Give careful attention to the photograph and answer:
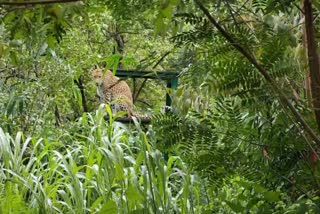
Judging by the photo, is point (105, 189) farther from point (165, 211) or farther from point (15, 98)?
point (15, 98)

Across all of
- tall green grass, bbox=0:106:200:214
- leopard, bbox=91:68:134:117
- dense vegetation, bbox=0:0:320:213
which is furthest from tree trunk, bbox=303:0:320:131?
leopard, bbox=91:68:134:117

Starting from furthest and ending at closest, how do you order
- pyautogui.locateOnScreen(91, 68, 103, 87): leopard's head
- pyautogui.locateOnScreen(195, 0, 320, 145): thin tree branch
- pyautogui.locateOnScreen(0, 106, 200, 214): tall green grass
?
pyautogui.locateOnScreen(91, 68, 103, 87): leopard's head → pyautogui.locateOnScreen(0, 106, 200, 214): tall green grass → pyautogui.locateOnScreen(195, 0, 320, 145): thin tree branch

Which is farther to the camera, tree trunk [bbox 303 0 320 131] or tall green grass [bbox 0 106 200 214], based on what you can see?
tall green grass [bbox 0 106 200 214]

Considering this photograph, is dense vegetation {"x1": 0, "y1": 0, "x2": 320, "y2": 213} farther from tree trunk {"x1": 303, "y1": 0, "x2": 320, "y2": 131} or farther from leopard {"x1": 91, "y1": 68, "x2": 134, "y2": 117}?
leopard {"x1": 91, "y1": 68, "x2": 134, "y2": 117}

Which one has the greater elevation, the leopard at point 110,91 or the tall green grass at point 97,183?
the leopard at point 110,91

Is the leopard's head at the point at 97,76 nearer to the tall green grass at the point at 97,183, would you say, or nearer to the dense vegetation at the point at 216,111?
the tall green grass at the point at 97,183

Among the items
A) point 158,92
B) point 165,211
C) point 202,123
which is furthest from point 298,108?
point 158,92

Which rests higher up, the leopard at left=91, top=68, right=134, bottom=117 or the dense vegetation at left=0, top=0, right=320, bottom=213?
the leopard at left=91, top=68, right=134, bottom=117

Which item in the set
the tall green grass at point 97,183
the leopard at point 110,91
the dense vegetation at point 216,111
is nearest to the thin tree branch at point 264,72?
the dense vegetation at point 216,111

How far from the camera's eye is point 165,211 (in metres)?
1.96

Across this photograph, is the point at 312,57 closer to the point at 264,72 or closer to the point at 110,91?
the point at 264,72

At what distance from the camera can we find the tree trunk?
1062 mm

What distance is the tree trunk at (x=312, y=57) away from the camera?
3.48 ft

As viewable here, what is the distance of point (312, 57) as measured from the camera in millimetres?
1091
